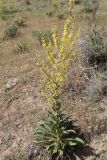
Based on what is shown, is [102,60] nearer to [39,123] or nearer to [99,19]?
[39,123]

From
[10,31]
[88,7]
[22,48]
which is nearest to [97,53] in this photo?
[22,48]

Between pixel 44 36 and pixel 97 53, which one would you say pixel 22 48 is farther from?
pixel 97 53

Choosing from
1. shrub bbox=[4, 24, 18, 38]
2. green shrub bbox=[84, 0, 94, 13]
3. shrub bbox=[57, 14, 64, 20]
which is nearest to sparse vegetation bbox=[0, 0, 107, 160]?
shrub bbox=[4, 24, 18, 38]

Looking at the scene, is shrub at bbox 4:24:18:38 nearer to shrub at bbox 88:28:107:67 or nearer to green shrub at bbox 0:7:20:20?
green shrub at bbox 0:7:20:20

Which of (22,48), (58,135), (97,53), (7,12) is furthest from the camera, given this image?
(7,12)

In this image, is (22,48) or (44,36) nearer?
(22,48)

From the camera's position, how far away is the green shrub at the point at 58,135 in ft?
25.6

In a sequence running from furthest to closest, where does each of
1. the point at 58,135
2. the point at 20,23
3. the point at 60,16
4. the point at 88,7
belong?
the point at 88,7, the point at 60,16, the point at 20,23, the point at 58,135

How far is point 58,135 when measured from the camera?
7797 millimetres

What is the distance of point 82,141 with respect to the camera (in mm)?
7941

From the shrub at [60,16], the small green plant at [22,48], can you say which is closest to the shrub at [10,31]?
the small green plant at [22,48]

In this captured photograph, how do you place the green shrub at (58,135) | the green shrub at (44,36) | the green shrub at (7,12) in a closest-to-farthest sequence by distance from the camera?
1. the green shrub at (58,135)
2. the green shrub at (44,36)
3. the green shrub at (7,12)

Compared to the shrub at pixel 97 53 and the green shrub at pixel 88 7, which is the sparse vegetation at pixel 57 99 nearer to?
the shrub at pixel 97 53

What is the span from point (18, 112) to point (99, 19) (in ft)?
19.3
